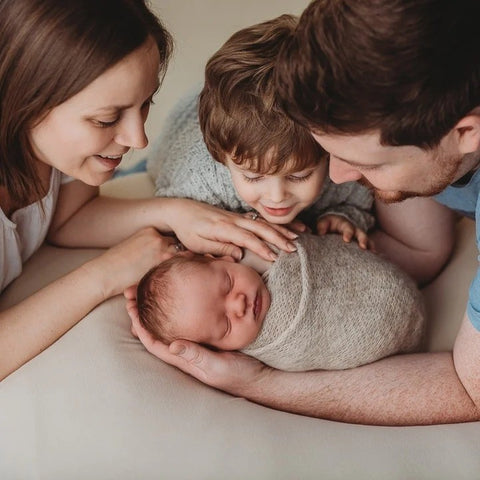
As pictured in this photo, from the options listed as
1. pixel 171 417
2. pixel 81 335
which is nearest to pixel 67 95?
pixel 81 335

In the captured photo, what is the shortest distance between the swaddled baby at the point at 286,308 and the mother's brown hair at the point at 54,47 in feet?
1.31

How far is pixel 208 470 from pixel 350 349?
374 millimetres

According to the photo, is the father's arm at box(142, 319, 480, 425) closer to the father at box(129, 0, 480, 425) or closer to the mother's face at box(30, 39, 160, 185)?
the father at box(129, 0, 480, 425)

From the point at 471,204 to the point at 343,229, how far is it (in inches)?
11.0

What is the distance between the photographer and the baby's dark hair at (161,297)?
133 cm

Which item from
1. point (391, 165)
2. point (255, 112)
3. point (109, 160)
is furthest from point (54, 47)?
point (391, 165)

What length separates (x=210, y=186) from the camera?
161 cm

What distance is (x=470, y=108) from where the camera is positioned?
3.55ft

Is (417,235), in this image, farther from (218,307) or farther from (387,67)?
(387,67)

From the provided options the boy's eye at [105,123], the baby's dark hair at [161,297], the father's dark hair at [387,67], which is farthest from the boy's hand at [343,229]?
the boy's eye at [105,123]

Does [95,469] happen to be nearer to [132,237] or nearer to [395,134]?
[132,237]

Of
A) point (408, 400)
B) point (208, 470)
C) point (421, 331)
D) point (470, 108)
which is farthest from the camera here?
point (421, 331)

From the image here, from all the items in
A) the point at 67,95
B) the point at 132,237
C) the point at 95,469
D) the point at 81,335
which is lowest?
the point at 95,469

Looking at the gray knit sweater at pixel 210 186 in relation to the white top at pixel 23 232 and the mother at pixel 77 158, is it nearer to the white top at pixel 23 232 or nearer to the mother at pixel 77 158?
the mother at pixel 77 158
